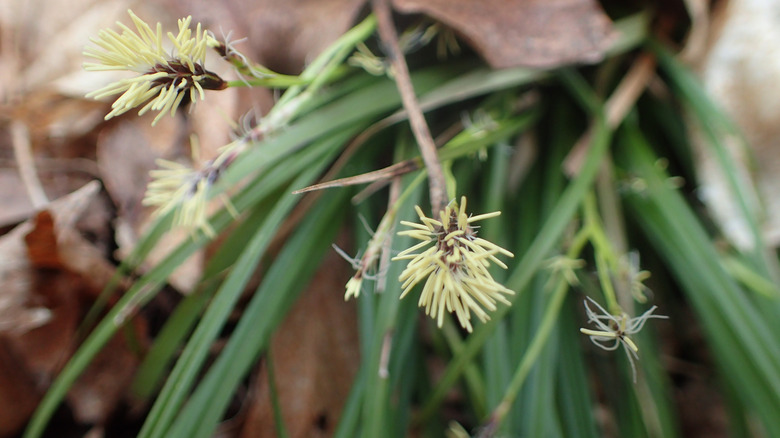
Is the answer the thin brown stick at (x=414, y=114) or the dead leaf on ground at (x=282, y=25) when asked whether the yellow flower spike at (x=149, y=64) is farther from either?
the dead leaf on ground at (x=282, y=25)

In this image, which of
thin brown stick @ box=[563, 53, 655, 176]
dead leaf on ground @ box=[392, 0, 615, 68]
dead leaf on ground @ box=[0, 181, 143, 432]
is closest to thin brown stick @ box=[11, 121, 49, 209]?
dead leaf on ground @ box=[0, 181, 143, 432]

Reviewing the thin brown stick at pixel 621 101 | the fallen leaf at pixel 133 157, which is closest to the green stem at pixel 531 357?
the thin brown stick at pixel 621 101

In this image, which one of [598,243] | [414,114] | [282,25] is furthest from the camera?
[282,25]

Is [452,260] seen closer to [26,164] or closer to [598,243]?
[598,243]

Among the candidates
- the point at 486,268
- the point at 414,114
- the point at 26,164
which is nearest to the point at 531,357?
the point at 486,268

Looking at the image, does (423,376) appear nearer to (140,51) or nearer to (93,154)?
(140,51)

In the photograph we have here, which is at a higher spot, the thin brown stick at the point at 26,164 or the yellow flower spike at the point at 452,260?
the thin brown stick at the point at 26,164

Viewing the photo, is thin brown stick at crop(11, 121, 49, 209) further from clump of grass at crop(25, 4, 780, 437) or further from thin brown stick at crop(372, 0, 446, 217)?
thin brown stick at crop(372, 0, 446, 217)
